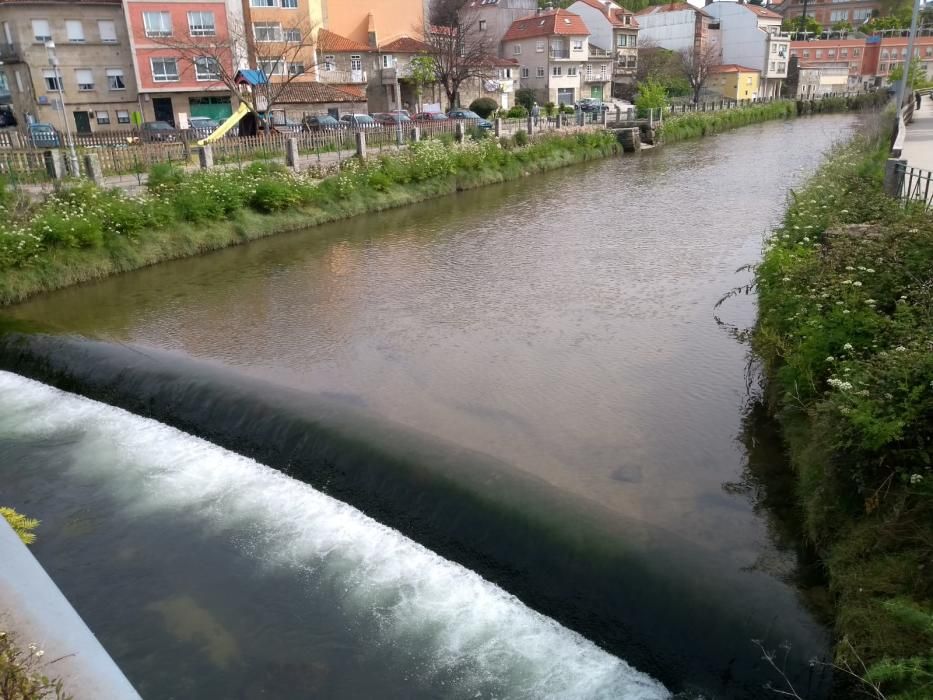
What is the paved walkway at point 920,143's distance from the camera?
16969 millimetres

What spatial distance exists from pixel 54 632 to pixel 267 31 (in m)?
42.4

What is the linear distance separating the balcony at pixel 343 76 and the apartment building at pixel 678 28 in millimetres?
35931

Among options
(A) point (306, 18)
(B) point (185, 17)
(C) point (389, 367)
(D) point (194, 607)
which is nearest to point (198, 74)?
(B) point (185, 17)

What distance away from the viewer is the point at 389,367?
10.2m

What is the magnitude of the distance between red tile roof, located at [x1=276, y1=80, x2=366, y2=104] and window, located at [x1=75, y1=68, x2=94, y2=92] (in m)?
9.33

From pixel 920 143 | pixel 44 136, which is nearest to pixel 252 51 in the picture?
pixel 44 136

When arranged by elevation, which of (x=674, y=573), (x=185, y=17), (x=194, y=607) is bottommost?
(x=194, y=607)

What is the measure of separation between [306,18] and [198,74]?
7.22 meters

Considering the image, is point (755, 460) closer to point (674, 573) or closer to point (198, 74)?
point (674, 573)

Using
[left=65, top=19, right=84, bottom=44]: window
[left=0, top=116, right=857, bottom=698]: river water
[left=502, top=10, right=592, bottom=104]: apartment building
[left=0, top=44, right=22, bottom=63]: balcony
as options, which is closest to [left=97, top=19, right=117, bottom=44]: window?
[left=65, top=19, right=84, bottom=44]: window

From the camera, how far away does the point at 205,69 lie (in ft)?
128

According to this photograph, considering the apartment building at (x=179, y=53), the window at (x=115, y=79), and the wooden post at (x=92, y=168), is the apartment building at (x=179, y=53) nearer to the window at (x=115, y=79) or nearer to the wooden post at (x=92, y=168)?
the window at (x=115, y=79)

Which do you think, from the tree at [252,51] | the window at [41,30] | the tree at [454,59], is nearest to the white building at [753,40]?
the tree at [454,59]

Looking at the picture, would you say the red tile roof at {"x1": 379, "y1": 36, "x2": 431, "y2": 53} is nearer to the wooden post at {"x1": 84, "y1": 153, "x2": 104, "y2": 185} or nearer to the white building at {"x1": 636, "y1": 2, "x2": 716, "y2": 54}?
the wooden post at {"x1": 84, "y1": 153, "x2": 104, "y2": 185}
